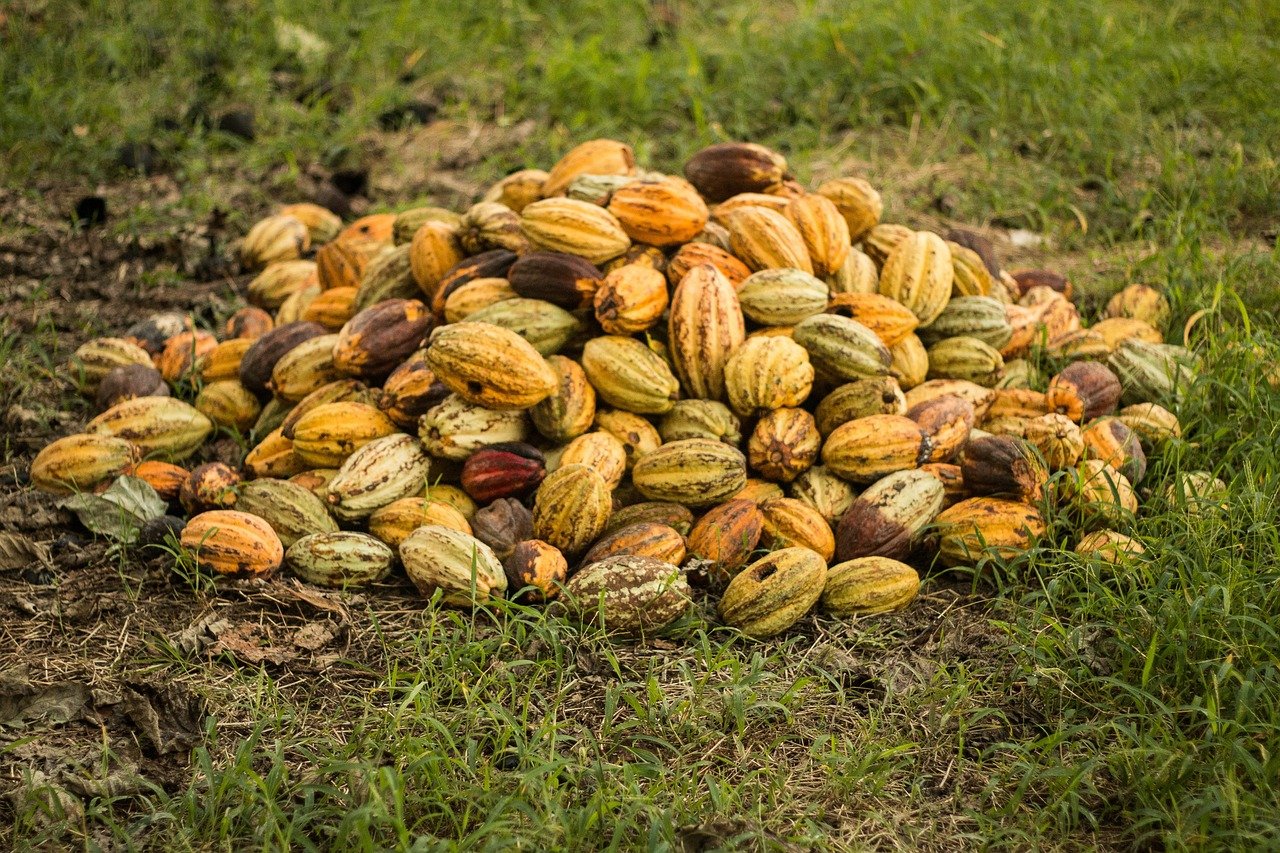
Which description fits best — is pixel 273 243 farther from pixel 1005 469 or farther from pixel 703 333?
pixel 1005 469

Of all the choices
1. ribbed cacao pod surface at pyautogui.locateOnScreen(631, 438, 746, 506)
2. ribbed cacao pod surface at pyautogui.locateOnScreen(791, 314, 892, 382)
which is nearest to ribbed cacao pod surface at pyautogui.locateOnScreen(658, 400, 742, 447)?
ribbed cacao pod surface at pyautogui.locateOnScreen(631, 438, 746, 506)

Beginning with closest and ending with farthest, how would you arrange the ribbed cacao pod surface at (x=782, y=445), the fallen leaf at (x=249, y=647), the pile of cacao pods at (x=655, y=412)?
1. the fallen leaf at (x=249, y=647)
2. the pile of cacao pods at (x=655, y=412)
3. the ribbed cacao pod surface at (x=782, y=445)

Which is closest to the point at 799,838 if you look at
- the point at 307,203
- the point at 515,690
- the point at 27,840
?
the point at 515,690

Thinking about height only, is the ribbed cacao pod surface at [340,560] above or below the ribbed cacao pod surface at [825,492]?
above

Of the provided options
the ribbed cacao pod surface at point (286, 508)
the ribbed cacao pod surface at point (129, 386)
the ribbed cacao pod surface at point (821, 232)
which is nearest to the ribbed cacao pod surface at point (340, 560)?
the ribbed cacao pod surface at point (286, 508)

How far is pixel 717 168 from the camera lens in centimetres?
466

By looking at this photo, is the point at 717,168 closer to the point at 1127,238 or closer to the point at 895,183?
the point at 895,183

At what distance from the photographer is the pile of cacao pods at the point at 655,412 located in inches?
138

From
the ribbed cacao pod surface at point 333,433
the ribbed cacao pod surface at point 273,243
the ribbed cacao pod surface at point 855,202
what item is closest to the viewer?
the ribbed cacao pod surface at point 333,433

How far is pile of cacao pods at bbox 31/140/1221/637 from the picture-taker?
3516mm

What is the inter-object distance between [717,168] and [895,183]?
1.84m

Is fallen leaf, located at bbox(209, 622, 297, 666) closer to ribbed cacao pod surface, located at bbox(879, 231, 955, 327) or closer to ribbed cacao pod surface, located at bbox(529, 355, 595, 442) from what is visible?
ribbed cacao pod surface, located at bbox(529, 355, 595, 442)

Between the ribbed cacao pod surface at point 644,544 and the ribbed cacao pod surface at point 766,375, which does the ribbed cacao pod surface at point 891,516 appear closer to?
the ribbed cacao pod surface at point 766,375

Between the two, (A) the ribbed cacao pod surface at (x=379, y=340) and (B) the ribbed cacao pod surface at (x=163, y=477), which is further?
(A) the ribbed cacao pod surface at (x=379, y=340)
